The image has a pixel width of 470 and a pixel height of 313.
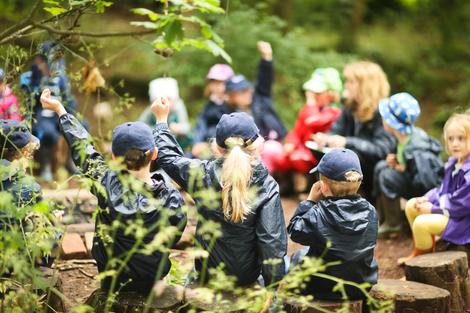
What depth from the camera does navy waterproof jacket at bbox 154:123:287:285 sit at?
466 centimetres

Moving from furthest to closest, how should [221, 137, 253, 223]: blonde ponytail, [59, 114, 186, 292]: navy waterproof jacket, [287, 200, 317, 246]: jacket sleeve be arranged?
[287, 200, 317, 246]: jacket sleeve, [221, 137, 253, 223]: blonde ponytail, [59, 114, 186, 292]: navy waterproof jacket

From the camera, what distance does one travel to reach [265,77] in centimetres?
896

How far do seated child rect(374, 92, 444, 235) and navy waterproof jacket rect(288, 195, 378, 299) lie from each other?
216cm

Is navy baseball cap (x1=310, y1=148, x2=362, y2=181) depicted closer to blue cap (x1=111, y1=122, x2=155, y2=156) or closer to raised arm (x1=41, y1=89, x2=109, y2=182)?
blue cap (x1=111, y1=122, x2=155, y2=156)

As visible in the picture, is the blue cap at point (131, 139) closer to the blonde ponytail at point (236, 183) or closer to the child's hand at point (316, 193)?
the blonde ponytail at point (236, 183)

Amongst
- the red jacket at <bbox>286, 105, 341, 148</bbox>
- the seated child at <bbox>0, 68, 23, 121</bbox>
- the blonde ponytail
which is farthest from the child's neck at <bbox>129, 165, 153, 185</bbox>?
the red jacket at <bbox>286, 105, 341, 148</bbox>

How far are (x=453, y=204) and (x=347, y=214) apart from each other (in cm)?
159

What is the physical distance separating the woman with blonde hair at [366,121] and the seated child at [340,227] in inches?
107

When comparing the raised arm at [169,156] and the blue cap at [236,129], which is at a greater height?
the blue cap at [236,129]

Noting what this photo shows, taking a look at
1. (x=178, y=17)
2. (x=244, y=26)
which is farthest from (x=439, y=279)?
(x=244, y=26)

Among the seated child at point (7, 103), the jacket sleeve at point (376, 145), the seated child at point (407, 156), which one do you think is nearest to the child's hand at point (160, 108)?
the seated child at point (7, 103)

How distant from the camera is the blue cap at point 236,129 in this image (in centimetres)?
478

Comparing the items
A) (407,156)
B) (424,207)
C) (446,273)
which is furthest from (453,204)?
(407,156)

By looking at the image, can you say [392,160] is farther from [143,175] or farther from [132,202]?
[132,202]
